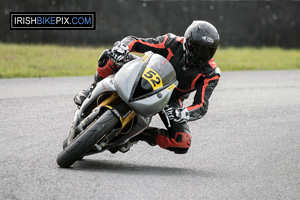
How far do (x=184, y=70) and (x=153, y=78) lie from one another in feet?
3.41

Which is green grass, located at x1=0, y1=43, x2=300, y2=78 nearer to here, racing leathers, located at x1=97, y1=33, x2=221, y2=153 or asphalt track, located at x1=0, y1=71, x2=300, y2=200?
asphalt track, located at x1=0, y1=71, x2=300, y2=200

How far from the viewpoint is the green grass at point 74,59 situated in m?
13.1

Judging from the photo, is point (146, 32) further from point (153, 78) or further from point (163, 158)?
point (153, 78)

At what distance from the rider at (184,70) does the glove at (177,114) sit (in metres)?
0.02

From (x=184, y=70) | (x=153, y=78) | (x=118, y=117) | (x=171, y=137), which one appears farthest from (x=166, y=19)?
(x=118, y=117)

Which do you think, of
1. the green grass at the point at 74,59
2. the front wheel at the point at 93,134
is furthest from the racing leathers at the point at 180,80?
the green grass at the point at 74,59

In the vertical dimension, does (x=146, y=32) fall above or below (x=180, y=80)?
below

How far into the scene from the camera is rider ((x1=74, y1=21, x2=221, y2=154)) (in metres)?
5.55

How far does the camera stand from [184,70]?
5.87 metres

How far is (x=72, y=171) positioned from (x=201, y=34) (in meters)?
1.75

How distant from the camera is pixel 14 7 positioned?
14.6 meters

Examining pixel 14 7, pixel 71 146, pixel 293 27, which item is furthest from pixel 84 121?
pixel 293 27

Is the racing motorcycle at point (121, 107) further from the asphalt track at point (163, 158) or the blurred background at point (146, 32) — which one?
the blurred background at point (146, 32)

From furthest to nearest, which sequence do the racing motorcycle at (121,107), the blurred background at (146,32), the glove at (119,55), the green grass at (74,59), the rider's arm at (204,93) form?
the blurred background at (146,32) → the green grass at (74,59) → the rider's arm at (204,93) → the glove at (119,55) → the racing motorcycle at (121,107)
